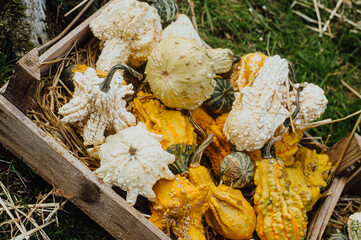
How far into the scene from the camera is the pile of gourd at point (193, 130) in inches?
89.5

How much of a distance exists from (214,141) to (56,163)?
48.3 inches

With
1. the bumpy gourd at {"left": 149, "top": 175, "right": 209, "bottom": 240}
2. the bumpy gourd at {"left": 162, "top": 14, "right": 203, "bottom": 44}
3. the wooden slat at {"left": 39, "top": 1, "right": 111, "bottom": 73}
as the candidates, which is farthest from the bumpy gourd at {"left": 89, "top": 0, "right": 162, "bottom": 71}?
the bumpy gourd at {"left": 149, "top": 175, "right": 209, "bottom": 240}

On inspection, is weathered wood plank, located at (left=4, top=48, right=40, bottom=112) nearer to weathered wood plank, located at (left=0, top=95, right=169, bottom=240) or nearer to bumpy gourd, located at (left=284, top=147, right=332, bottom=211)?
weathered wood plank, located at (left=0, top=95, right=169, bottom=240)

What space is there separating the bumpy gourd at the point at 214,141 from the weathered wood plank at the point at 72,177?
2.79ft

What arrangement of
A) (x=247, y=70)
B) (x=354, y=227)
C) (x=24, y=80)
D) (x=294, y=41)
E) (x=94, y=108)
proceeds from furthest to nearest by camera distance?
(x=294, y=41) < (x=247, y=70) < (x=354, y=227) < (x=94, y=108) < (x=24, y=80)

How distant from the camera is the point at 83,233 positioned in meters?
2.56

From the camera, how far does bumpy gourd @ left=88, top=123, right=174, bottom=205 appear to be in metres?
2.18

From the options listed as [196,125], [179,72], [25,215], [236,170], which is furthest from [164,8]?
[25,215]

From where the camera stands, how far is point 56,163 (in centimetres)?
220

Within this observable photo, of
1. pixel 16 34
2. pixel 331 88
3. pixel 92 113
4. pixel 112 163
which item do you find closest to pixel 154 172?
pixel 112 163

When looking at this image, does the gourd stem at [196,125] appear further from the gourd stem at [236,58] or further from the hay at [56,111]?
the hay at [56,111]

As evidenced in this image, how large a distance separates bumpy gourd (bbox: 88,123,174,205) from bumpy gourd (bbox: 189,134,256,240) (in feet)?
0.91

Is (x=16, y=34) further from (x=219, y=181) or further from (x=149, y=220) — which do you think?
(x=219, y=181)

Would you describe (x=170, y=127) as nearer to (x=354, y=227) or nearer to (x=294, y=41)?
(x=354, y=227)
